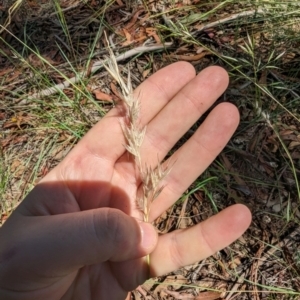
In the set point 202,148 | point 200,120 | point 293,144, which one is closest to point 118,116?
point 202,148

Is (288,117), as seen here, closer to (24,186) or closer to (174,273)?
(174,273)

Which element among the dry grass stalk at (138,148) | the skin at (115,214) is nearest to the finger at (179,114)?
the skin at (115,214)

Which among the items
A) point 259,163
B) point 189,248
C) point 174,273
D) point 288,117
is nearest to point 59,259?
point 189,248

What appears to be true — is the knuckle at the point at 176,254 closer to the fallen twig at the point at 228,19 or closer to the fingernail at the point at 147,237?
the fingernail at the point at 147,237

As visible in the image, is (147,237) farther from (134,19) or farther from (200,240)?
(134,19)

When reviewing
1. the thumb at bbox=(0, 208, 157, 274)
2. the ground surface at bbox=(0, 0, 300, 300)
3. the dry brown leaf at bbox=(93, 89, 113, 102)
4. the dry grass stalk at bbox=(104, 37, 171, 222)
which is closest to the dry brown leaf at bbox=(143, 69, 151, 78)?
the ground surface at bbox=(0, 0, 300, 300)

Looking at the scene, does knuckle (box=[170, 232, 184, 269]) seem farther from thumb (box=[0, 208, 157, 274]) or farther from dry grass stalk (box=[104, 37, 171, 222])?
thumb (box=[0, 208, 157, 274])
